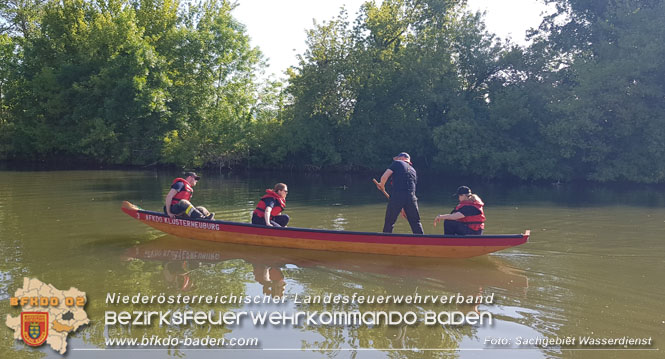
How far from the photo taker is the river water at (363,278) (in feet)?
18.6

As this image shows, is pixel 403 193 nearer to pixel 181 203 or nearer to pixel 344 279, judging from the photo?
pixel 344 279

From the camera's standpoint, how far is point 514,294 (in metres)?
7.43

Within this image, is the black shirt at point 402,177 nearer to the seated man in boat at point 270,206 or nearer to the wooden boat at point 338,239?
the wooden boat at point 338,239

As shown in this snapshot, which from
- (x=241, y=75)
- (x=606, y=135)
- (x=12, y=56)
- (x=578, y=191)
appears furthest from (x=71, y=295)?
(x=12, y=56)

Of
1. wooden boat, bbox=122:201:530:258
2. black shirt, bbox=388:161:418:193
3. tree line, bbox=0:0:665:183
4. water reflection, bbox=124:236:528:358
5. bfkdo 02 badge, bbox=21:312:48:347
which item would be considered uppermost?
tree line, bbox=0:0:665:183

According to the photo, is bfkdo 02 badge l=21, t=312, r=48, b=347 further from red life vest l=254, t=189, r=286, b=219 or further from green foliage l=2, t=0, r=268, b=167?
green foliage l=2, t=0, r=268, b=167

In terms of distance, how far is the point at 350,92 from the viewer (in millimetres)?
34531

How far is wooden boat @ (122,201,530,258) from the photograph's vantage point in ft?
29.6

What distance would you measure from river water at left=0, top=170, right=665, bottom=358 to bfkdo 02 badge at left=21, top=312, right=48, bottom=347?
149 millimetres

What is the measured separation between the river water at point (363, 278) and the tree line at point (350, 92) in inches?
502

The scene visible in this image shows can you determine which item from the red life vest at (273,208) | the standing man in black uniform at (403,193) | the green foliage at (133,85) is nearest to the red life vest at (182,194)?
the red life vest at (273,208)

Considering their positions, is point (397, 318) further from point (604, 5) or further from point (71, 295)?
point (604, 5)

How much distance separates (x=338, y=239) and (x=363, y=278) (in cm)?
158

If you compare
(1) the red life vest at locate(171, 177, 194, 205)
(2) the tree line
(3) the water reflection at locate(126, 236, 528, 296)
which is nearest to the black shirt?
(3) the water reflection at locate(126, 236, 528, 296)
